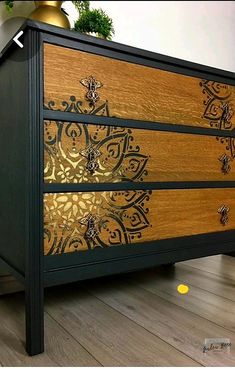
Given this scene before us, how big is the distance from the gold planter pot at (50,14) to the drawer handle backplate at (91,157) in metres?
0.44

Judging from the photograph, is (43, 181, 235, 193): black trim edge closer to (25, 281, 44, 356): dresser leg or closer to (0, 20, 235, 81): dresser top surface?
(25, 281, 44, 356): dresser leg

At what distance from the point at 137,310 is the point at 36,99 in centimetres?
77

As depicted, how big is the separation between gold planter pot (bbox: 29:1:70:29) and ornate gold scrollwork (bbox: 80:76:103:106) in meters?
0.28

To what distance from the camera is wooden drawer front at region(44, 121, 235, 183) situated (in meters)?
0.87

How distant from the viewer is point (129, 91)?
3.22 ft

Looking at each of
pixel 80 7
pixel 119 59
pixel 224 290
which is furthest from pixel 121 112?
pixel 224 290

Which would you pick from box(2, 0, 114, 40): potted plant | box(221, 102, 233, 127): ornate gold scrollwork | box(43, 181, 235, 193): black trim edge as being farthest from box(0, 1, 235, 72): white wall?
box(43, 181, 235, 193): black trim edge

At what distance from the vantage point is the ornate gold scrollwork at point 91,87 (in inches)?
35.5

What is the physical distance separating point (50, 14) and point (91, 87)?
359 millimetres

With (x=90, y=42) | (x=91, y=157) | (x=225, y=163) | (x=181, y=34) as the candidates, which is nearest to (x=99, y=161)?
(x=91, y=157)

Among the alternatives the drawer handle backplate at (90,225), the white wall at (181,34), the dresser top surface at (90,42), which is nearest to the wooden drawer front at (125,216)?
the drawer handle backplate at (90,225)

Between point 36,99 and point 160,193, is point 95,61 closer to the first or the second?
point 36,99

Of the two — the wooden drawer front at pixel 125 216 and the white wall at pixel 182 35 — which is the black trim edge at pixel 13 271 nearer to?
the wooden drawer front at pixel 125 216

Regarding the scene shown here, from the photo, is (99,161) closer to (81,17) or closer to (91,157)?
(91,157)
